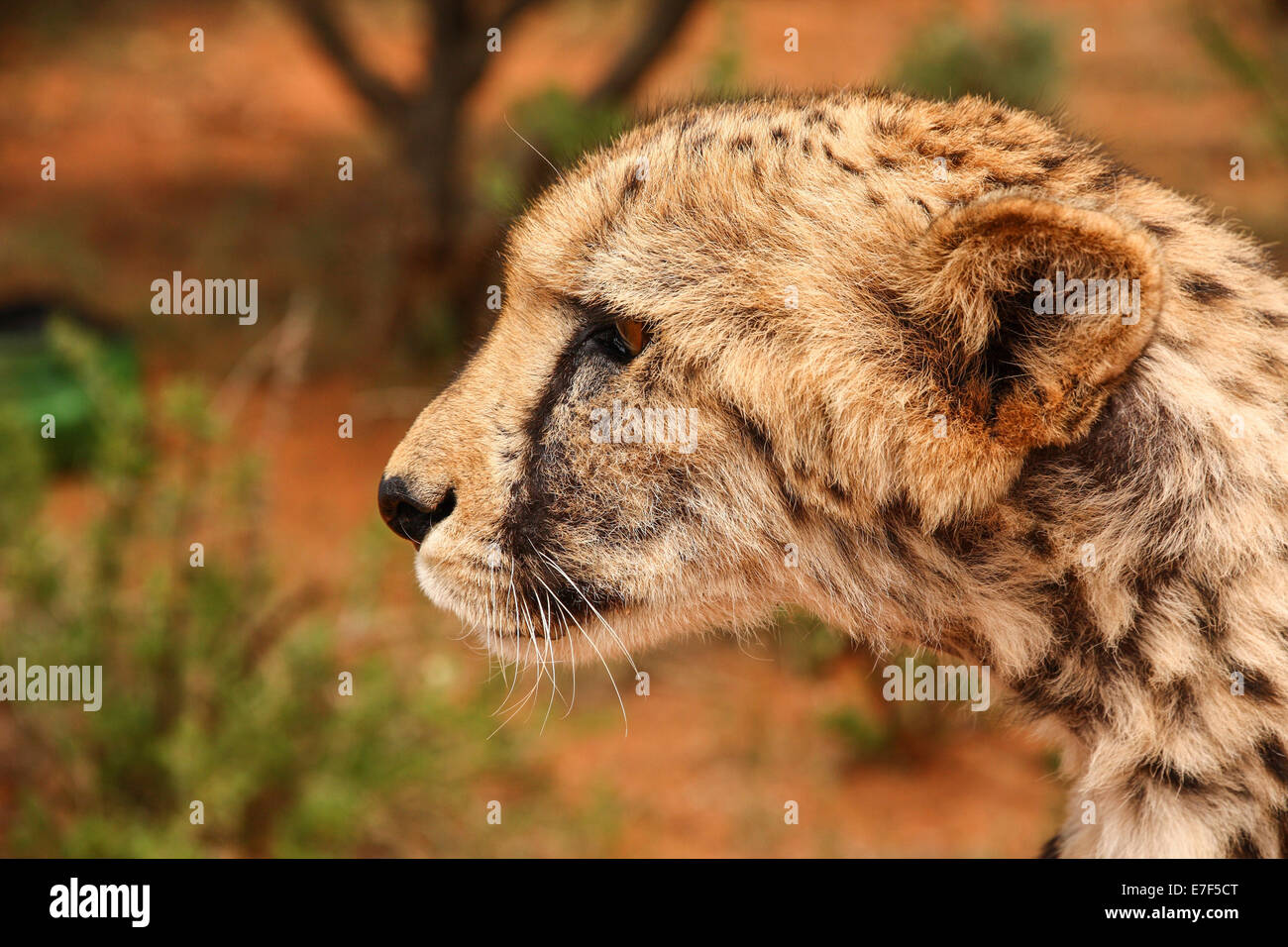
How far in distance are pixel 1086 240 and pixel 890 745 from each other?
4172 millimetres

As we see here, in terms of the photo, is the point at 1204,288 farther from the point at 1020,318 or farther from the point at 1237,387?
the point at 1020,318

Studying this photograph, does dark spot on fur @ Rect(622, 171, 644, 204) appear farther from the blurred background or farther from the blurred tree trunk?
the blurred tree trunk

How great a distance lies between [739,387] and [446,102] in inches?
272

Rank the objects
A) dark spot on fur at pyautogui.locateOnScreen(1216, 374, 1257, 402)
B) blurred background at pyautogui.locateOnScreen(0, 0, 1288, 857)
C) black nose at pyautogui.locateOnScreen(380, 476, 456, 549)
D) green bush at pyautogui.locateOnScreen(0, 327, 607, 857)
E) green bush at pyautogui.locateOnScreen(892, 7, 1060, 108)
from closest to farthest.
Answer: dark spot on fur at pyautogui.locateOnScreen(1216, 374, 1257, 402) < black nose at pyautogui.locateOnScreen(380, 476, 456, 549) < green bush at pyautogui.locateOnScreen(0, 327, 607, 857) < blurred background at pyautogui.locateOnScreen(0, 0, 1288, 857) < green bush at pyautogui.locateOnScreen(892, 7, 1060, 108)

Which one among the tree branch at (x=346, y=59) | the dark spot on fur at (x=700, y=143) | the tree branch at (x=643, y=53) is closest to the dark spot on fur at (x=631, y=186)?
the dark spot on fur at (x=700, y=143)

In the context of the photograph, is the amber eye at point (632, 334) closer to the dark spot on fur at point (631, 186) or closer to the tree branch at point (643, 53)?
the dark spot on fur at point (631, 186)

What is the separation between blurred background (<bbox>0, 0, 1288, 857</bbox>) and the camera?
399 cm

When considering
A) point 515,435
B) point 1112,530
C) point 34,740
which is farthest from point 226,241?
point 1112,530

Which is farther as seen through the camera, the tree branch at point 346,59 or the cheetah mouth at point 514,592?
the tree branch at point 346,59

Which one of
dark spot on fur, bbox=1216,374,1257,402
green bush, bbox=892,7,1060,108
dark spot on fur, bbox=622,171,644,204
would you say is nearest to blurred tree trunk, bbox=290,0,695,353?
green bush, bbox=892,7,1060,108

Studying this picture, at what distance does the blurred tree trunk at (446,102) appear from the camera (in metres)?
8.34

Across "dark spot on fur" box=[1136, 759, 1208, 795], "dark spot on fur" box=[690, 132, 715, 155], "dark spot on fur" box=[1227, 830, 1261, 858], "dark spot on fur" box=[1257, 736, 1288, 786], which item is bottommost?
"dark spot on fur" box=[1227, 830, 1261, 858]

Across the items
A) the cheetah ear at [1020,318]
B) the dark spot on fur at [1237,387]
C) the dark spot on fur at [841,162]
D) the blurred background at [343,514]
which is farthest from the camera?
the blurred background at [343,514]

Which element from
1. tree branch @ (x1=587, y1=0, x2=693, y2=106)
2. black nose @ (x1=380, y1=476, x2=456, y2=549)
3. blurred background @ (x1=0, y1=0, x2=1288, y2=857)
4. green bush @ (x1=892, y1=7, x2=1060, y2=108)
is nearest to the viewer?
black nose @ (x1=380, y1=476, x2=456, y2=549)
